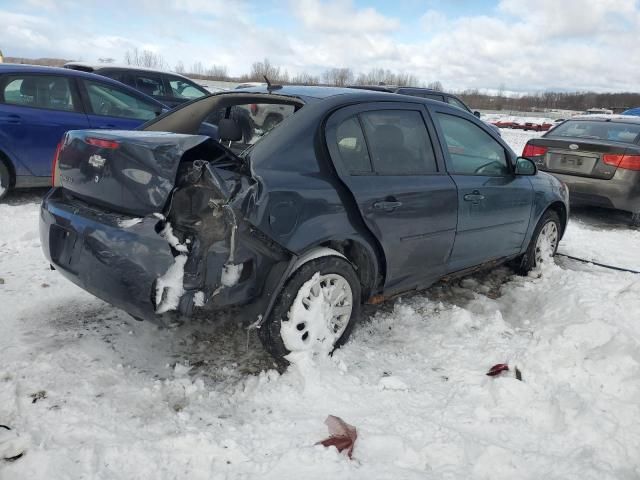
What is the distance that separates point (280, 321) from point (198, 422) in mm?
685

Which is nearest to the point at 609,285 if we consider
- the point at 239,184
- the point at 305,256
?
the point at 305,256

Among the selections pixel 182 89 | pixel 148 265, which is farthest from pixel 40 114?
pixel 182 89

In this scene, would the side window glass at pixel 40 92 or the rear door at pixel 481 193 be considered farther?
the side window glass at pixel 40 92

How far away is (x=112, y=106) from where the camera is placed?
672 cm

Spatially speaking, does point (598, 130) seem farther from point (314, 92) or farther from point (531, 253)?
point (314, 92)

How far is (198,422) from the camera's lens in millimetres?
2562

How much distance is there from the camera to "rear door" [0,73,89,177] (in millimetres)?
5855

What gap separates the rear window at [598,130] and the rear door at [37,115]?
708 centimetres

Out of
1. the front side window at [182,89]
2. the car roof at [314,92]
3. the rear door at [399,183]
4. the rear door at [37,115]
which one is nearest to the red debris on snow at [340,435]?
the rear door at [399,183]

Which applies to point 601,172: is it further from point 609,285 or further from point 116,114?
point 116,114

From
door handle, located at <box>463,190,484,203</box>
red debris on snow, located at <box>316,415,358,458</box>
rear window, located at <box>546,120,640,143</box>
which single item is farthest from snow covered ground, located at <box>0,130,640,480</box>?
rear window, located at <box>546,120,640,143</box>

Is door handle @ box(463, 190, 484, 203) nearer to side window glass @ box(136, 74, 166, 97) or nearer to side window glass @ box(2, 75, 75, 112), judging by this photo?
side window glass @ box(2, 75, 75, 112)

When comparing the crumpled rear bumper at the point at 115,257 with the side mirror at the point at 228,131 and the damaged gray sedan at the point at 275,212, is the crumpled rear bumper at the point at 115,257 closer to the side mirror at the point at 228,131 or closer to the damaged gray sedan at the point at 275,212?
the damaged gray sedan at the point at 275,212

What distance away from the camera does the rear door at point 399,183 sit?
3170 millimetres
